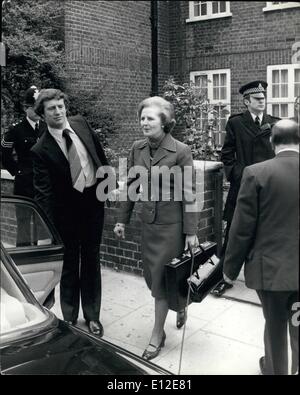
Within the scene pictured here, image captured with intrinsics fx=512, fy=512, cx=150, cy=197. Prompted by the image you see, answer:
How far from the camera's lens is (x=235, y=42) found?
12.2 m

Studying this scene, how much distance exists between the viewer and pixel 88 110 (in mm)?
7293

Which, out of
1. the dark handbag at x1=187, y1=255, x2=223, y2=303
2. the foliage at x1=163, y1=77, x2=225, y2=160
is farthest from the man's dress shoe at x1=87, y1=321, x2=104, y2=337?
the foliage at x1=163, y1=77, x2=225, y2=160

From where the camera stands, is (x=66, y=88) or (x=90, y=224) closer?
(x=90, y=224)

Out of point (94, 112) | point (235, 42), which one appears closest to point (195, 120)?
point (94, 112)

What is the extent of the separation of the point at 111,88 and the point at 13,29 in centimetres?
181

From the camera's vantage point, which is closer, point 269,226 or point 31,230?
point 269,226

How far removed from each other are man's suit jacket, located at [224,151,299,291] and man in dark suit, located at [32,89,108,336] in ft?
4.73

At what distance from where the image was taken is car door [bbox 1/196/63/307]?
11.1ft

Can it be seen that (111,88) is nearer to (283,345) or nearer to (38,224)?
(38,224)

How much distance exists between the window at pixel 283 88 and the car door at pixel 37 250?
9371 millimetres

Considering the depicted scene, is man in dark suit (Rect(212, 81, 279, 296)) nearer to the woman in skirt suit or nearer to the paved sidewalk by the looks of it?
the paved sidewalk

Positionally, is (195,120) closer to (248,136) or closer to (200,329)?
(248,136)

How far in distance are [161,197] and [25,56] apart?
4336 mm
